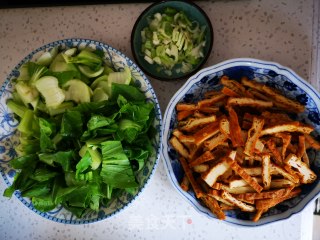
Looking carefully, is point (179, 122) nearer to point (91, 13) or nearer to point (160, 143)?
point (160, 143)

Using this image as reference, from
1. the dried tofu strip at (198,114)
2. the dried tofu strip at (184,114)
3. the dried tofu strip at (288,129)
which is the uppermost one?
the dried tofu strip at (288,129)

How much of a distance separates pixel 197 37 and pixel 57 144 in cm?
54

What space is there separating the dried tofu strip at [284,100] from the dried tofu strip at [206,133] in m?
0.17

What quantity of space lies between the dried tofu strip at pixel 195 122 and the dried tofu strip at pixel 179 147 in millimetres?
45

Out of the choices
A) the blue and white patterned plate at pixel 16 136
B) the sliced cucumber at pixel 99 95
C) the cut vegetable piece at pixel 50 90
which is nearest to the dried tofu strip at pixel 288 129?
the blue and white patterned plate at pixel 16 136

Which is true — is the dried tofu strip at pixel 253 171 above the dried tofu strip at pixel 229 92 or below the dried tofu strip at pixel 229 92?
below

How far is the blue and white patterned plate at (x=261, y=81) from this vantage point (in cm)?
108

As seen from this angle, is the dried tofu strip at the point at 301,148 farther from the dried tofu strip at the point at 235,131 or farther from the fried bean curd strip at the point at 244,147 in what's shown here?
the dried tofu strip at the point at 235,131

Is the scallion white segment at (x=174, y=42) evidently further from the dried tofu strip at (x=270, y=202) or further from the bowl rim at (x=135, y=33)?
the dried tofu strip at (x=270, y=202)

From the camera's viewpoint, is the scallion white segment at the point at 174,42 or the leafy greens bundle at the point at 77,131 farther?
the scallion white segment at the point at 174,42

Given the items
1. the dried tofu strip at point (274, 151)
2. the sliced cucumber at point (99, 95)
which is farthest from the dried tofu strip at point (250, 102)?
the sliced cucumber at point (99, 95)

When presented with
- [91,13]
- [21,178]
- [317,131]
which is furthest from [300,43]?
[21,178]

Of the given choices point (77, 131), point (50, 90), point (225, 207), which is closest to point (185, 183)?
point (225, 207)

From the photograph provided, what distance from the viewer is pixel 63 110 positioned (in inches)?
44.4
